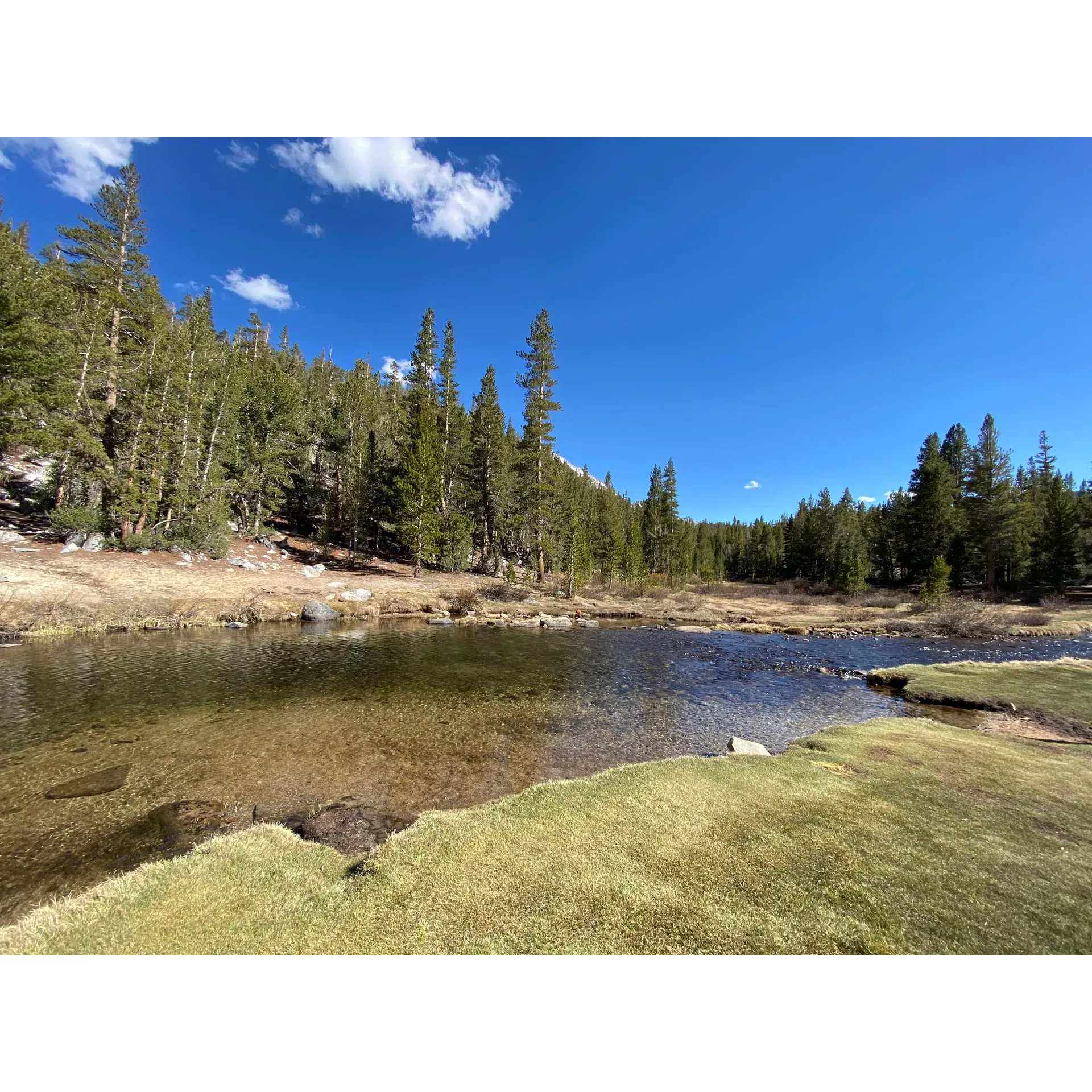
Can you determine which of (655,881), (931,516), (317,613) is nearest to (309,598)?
(317,613)

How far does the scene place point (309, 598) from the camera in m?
29.5

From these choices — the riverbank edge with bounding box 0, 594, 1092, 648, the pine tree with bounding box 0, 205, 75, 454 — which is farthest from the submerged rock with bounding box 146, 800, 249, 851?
the pine tree with bounding box 0, 205, 75, 454

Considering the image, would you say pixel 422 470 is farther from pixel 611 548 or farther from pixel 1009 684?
pixel 1009 684

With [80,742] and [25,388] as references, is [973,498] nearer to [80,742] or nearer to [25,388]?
[80,742]

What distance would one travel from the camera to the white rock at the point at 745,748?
30.4 feet

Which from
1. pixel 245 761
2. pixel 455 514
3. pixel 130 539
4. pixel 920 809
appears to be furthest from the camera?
pixel 455 514

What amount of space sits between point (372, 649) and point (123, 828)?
13.7 m

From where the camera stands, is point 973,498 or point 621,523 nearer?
point 973,498

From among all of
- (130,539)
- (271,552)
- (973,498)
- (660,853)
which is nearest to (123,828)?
(660,853)

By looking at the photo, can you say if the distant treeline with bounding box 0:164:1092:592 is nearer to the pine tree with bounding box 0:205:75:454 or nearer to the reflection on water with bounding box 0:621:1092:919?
the pine tree with bounding box 0:205:75:454

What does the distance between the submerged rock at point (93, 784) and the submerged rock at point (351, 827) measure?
4.40m

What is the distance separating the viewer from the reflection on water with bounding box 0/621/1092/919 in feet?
24.4

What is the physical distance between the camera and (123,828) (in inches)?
267

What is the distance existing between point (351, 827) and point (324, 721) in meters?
5.73
